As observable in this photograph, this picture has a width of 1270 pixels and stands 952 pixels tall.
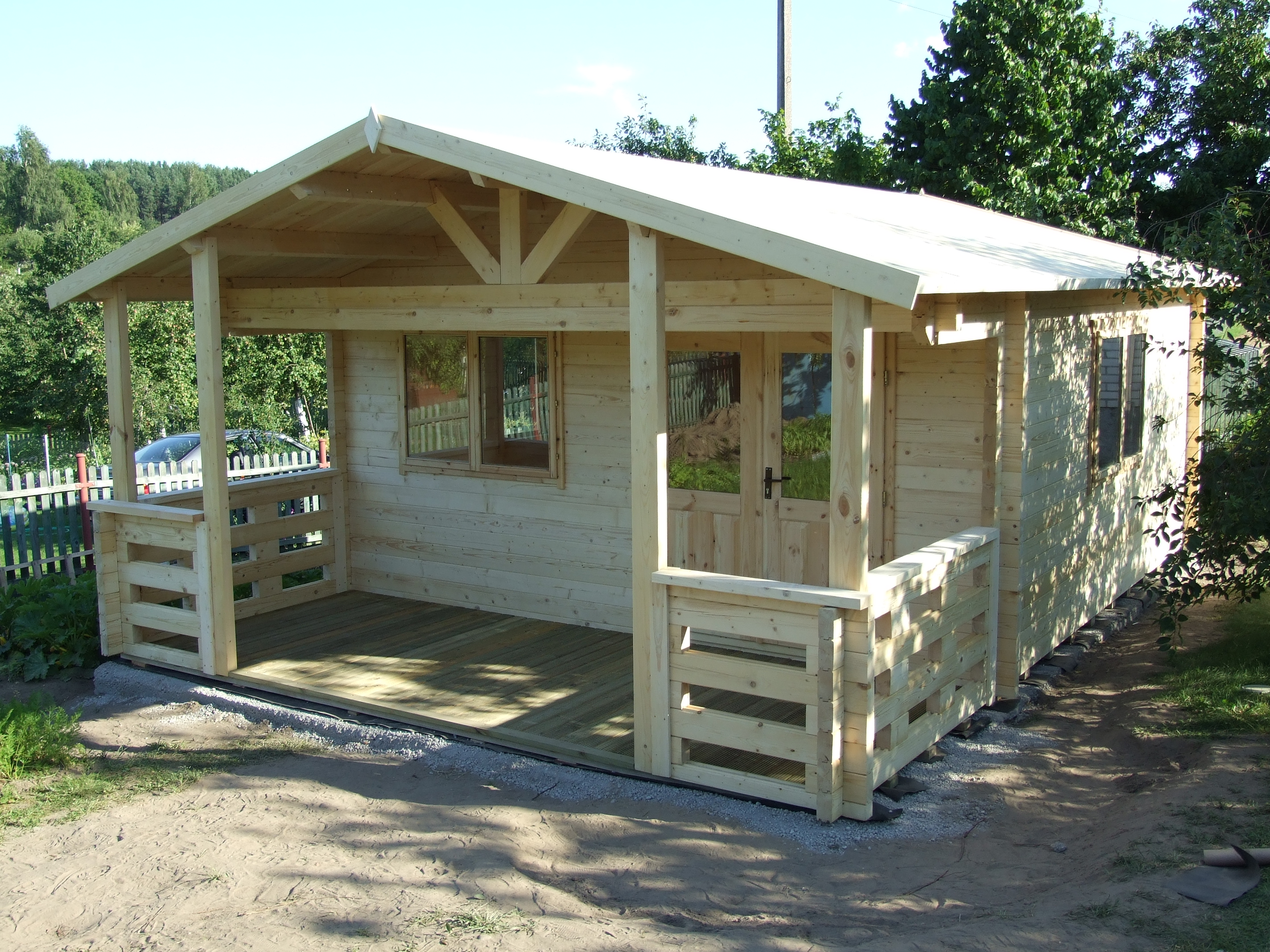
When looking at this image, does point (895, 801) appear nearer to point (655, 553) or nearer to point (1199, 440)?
point (655, 553)

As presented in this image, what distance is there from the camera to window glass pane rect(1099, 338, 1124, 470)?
850 centimetres

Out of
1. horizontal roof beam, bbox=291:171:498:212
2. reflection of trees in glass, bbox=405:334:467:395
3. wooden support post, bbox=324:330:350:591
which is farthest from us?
wooden support post, bbox=324:330:350:591

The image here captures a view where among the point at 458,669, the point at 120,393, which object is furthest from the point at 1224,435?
the point at 120,393

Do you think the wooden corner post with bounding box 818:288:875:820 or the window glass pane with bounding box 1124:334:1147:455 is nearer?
the wooden corner post with bounding box 818:288:875:820

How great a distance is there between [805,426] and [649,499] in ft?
7.55

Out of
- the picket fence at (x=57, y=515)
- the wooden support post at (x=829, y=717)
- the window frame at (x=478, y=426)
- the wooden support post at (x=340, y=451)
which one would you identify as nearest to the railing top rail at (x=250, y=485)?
the wooden support post at (x=340, y=451)

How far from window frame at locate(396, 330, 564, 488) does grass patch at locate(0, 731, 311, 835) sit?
112 inches

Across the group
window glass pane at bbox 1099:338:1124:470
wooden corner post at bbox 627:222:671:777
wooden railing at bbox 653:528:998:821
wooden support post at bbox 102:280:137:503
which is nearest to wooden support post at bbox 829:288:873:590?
wooden railing at bbox 653:528:998:821

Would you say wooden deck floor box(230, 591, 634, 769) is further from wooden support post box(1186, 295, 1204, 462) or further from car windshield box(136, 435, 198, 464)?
wooden support post box(1186, 295, 1204, 462)

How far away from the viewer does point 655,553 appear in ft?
18.4

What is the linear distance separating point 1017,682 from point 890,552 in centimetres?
112

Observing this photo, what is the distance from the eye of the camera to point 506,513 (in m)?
8.90

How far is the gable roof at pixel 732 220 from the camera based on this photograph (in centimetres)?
493

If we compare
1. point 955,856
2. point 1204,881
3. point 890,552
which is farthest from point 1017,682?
point 1204,881
